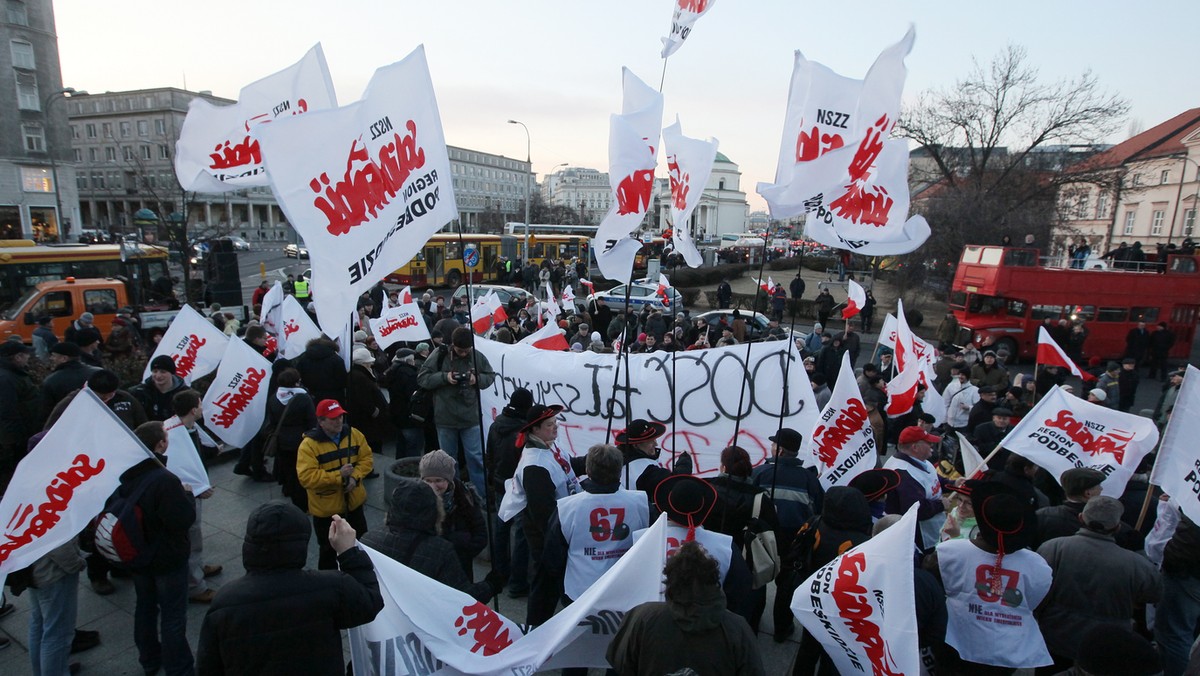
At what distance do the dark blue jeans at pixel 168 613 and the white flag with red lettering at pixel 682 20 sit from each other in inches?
225

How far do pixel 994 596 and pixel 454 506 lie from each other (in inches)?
118

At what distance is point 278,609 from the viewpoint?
2.54 meters

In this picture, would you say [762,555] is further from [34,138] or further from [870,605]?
[34,138]

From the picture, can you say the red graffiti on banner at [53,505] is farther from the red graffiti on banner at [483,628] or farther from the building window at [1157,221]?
the building window at [1157,221]

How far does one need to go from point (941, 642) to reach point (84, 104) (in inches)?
4516

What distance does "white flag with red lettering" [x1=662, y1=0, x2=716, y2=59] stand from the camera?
5938mm

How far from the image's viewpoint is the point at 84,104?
284 ft

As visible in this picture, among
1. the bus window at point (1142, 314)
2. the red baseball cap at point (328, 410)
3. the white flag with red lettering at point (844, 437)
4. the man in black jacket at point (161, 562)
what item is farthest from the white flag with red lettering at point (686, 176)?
the bus window at point (1142, 314)

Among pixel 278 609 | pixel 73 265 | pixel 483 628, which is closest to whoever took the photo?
pixel 278 609

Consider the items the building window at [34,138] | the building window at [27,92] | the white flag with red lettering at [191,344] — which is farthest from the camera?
the building window at [34,138]

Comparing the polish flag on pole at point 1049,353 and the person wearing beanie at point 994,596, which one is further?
the polish flag on pole at point 1049,353

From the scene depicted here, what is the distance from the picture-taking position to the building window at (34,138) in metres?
46.3

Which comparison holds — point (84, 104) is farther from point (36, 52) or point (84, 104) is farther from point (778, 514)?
point (778, 514)

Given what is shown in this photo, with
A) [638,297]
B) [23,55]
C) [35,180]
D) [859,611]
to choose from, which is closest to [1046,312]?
[638,297]
